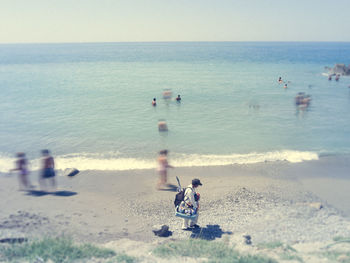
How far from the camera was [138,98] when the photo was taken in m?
30.8

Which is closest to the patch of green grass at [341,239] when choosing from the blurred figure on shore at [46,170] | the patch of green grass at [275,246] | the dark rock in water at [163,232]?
the patch of green grass at [275,246]

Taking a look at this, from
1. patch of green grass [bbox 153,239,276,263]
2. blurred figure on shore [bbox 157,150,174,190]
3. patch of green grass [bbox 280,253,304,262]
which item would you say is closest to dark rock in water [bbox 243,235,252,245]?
patch of green grass [bbox 153,239,276,263]

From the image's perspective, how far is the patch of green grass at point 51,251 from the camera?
626 centimetres

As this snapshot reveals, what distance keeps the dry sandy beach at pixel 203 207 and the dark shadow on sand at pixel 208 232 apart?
30 millimetres

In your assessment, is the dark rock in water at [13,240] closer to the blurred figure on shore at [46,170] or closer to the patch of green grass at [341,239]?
the blurred figure on shore at [46,170]

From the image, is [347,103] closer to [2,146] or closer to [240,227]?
[240,227]

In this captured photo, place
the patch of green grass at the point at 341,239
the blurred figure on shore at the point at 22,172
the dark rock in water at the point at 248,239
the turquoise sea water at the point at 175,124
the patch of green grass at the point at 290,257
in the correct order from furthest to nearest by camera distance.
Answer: the turquoise sea water at the point at 175,124 → the blurred figure on shore at the point at 22,172 → the dark rock in water at the point at 248,239 → the patch of green grass at the point at 341,239 → the patch of green grass at the point at 290,257

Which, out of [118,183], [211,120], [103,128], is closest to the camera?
[118,183]

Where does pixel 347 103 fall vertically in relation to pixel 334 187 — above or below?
above

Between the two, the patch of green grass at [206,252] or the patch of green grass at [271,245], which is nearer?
the patch of green grass at [206,252]

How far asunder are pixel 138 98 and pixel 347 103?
69.4 feet

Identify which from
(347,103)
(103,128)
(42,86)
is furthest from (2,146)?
(347,103)

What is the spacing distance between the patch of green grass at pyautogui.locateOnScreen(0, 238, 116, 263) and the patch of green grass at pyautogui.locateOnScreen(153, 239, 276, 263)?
4.39ft

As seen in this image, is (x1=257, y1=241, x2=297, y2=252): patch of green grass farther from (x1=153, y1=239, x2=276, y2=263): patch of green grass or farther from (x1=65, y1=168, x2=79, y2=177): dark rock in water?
(x1=65, y1=168, x2=79, y2=177): dark rock in water
